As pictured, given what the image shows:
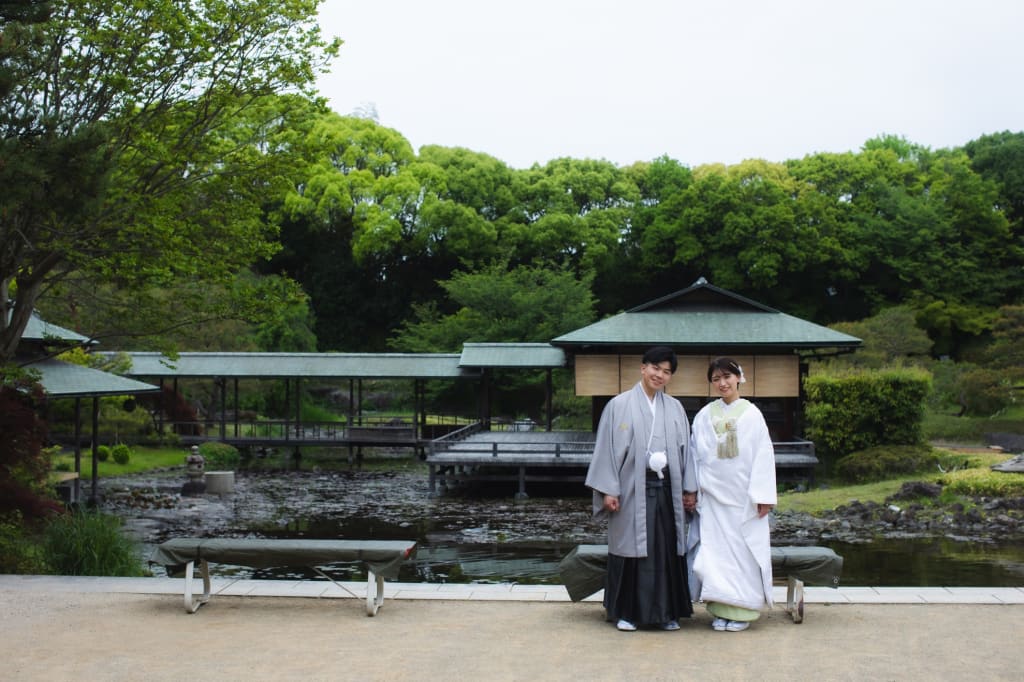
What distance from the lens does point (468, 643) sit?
5.89 metres

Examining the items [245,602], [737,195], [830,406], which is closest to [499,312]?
[737,195]

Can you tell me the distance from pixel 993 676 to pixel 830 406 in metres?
17.8

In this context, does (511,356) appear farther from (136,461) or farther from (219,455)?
(136,461)

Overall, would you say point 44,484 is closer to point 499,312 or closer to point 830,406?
point 830,406

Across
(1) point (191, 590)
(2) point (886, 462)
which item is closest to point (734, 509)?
(1) point (191, 590)

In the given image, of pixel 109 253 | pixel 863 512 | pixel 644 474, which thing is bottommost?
pixel 863 512

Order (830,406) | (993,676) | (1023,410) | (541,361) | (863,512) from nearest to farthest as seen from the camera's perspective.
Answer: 1. (993,676)
2. (863,512)
3. (830,406)
4. (541,361)
5. (1023,410)

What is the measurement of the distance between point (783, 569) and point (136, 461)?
74.9 feet

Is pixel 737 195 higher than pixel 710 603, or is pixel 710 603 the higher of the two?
pixel 737 195

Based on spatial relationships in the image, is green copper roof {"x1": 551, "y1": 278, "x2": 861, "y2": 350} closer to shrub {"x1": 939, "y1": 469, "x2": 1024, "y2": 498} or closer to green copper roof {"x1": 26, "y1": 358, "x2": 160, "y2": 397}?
shrub {"x1": 939, "y1": 469, "x2": 1024, "y2": 498}

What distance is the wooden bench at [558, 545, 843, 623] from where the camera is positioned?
21.7ft

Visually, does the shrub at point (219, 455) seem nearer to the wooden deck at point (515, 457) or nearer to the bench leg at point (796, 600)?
the wooden deck at point (515, 457)

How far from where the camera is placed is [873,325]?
31141 millimetres

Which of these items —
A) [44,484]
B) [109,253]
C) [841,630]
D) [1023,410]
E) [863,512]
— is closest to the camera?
[841,630]
